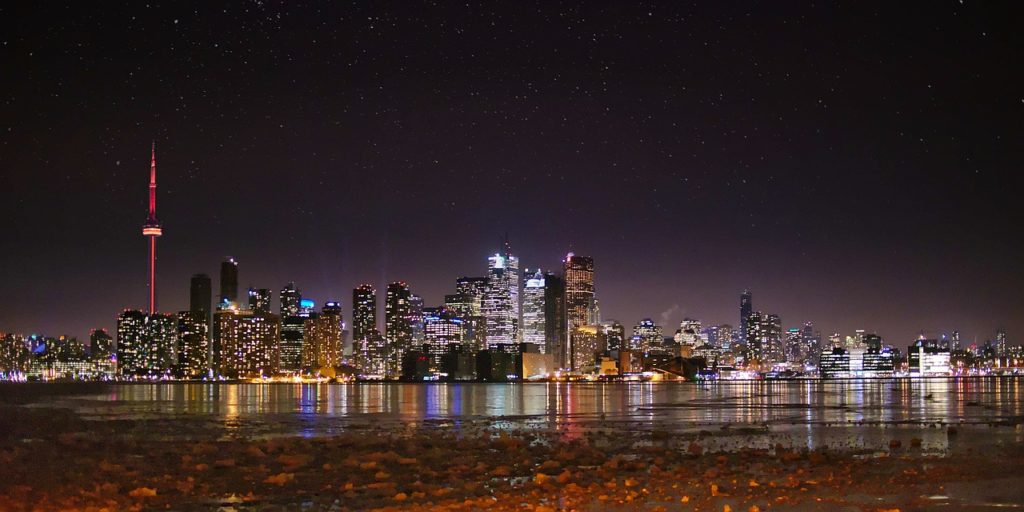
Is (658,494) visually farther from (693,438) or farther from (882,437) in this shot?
(882,437)

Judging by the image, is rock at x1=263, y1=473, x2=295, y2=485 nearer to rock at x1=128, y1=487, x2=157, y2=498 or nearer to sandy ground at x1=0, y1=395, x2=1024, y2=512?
sandy ground at x1=0, y1=395, x2=1024, y2=512

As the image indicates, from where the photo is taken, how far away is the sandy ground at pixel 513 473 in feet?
74.9

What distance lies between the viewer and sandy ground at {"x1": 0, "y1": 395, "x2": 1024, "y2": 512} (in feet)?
74.9

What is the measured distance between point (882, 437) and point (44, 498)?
3577 cm

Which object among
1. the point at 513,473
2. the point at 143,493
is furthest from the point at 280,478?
the point at 513,473

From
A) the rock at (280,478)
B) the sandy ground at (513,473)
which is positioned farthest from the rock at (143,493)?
the rock at (280,478)

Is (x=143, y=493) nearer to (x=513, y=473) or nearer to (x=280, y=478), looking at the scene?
(x=280, y=478)

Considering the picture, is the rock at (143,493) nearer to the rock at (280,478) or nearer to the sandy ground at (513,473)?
the sandy ground at (513,473)

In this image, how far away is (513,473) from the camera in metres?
29.4

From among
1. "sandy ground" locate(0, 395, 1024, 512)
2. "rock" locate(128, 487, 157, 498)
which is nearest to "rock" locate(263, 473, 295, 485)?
"sandy ground" locate(0, 395, 1024, 512)

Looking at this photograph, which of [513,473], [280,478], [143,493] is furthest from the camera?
[513,473]

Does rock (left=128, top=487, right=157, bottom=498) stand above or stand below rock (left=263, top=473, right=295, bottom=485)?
above

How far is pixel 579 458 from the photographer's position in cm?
3334

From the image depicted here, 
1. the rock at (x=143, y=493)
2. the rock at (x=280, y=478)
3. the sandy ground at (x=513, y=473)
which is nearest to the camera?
the sandy ground at (x=513, y=473)
